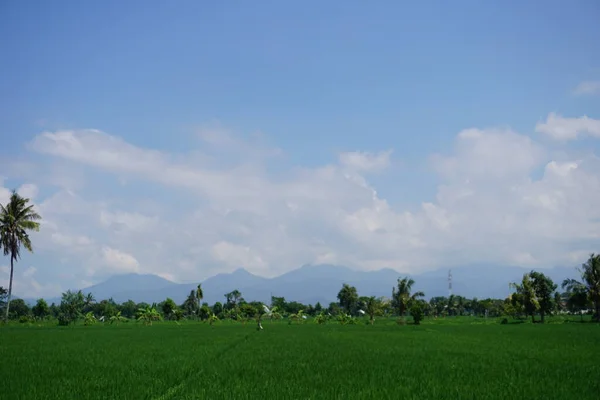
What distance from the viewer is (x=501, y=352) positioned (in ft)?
63.9

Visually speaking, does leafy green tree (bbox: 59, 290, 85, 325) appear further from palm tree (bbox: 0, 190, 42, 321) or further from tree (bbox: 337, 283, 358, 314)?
tree (bbox: 337, 283, 358, 314)

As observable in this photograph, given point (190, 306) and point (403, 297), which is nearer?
point (403, 297)

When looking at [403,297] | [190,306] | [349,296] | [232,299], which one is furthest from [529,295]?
[190,306]

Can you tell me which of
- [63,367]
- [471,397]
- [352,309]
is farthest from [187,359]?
[352,309]

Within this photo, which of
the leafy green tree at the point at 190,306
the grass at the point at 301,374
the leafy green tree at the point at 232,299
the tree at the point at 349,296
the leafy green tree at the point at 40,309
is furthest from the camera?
the leafy green tree at the point at 232,299

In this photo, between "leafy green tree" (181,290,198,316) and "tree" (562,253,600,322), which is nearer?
"tree" (562,253,600,322)

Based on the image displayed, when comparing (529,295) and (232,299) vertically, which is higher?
(529,295)

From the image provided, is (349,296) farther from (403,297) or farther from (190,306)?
(190,306)

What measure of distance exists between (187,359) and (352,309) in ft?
304

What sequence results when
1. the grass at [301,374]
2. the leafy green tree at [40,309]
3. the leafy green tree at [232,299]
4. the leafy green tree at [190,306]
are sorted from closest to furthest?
1. the grass at [301,374]
2. the leafy green tree at [40,309]
3. the leafy green tree at [190,306]
4. the leafy green tree at [232,299]

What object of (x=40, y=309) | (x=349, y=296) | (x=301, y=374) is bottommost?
(x=40, y=309)

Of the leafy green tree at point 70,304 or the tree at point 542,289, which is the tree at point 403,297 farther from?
the leafy green tree at point 70,304

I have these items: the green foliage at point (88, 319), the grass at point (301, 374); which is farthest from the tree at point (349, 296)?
the grass at point (301, 374)

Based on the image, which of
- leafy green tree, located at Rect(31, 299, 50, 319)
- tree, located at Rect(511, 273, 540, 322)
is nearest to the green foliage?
leafy green tree, located at Rect(31, 299, 50, 319)
